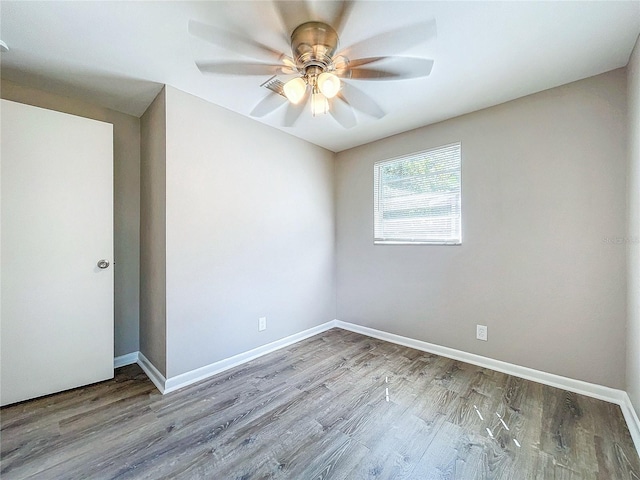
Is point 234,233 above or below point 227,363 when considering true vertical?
above

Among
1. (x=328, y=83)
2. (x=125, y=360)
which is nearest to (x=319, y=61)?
(x=328, y=83)

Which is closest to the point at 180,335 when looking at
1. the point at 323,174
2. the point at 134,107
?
the point at 134,107

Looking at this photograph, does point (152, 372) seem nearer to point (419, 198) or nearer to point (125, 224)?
point (125, 224)

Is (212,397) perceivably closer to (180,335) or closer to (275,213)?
(180,335)

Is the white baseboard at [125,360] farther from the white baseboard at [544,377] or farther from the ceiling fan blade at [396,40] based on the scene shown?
the ceiling fan blade at [396,40]

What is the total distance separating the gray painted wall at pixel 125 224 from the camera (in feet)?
8.34

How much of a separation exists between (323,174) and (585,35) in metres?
2.47

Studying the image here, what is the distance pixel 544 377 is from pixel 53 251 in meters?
3.94

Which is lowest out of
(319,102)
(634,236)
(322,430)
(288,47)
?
(322,430)

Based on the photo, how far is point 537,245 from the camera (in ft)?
7.22

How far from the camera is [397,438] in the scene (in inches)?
63.2

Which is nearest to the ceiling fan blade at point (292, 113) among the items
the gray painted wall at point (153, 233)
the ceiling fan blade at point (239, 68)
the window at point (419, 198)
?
the ceiling fan blade at point (239, 68)

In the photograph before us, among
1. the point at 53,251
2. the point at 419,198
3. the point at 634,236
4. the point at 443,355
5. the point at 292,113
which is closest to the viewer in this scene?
the point at 634,236

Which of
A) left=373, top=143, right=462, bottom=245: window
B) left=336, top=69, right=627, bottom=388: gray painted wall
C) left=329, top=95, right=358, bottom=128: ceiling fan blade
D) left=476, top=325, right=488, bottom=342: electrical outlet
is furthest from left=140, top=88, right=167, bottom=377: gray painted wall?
left=476, top=325, right=488, bottom=342: electrical outlet
